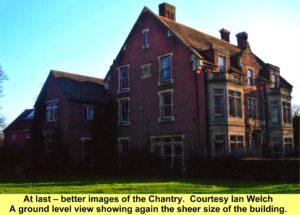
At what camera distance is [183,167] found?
103ft

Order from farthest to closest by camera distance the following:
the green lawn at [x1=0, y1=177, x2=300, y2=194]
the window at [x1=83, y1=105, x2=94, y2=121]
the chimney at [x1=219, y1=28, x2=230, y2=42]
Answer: the chimney at [x1=219, y1=28, x2=230, y2=42] < the window at [x1=83, y1=105, x2=94, y2=121] < the green lawn at [x1=0, y1=177, x2=300, y2=194]

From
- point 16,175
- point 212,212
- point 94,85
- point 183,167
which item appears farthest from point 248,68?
point 212,212

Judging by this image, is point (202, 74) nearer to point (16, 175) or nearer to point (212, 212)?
point (16, 175)

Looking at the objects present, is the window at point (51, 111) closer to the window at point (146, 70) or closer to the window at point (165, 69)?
the window at point (146, 70)

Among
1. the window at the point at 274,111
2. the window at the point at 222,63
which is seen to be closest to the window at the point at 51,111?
the window at the point at 222,63

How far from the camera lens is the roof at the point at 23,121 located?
4997 centimetres

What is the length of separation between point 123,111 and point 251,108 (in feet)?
40.6

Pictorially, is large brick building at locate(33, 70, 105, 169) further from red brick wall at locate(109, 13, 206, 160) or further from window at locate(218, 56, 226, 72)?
window at locate(218, 56, 226, 72)

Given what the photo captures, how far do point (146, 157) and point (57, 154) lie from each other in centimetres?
891

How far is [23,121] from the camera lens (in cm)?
5184

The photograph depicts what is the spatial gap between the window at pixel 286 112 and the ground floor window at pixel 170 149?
43.6 ft

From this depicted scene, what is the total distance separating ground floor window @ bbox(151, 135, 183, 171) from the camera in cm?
3225

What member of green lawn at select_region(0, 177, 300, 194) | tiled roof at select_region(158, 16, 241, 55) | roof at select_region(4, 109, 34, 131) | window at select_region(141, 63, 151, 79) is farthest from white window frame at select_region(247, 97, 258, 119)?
roof at select_region(4, 109, 34, 131)

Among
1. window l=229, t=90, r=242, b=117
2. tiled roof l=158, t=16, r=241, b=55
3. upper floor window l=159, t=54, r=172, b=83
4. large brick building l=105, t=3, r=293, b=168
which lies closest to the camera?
large brick building l=105, t=3, r=293, b=168
